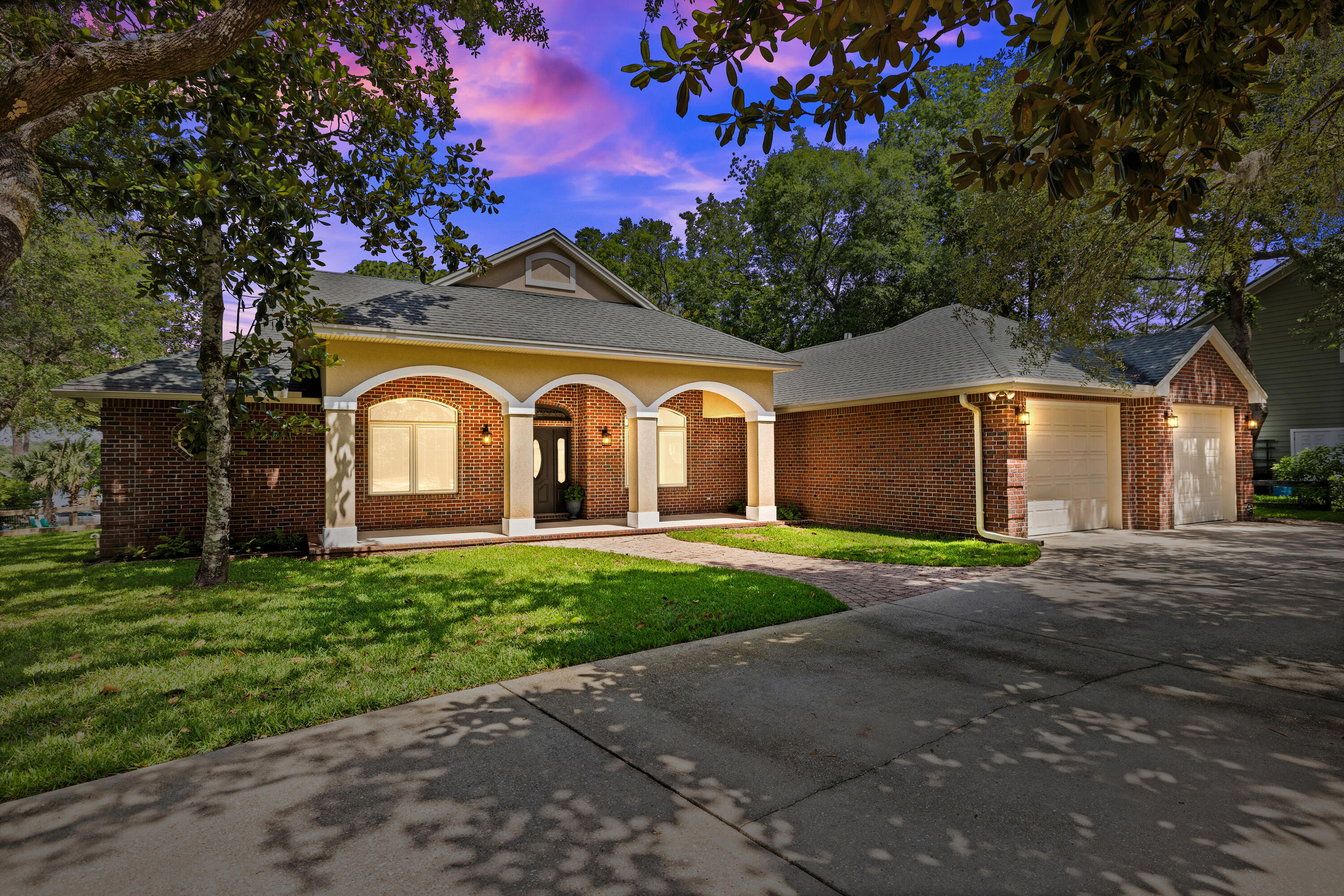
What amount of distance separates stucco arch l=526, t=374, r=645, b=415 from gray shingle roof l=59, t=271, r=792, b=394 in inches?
29.9

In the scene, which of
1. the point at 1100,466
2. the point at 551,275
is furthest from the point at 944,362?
the point at 551,275

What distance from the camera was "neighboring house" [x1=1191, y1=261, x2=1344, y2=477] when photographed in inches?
814

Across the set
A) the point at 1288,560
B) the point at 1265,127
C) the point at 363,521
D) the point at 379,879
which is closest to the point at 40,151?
the point at 363,521

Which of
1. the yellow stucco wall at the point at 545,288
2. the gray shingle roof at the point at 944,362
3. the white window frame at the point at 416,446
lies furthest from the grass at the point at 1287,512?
the white window frame at the point at 416,446

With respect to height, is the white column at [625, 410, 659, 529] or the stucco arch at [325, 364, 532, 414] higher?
the stucco arch at [325, 364, 532, 414]

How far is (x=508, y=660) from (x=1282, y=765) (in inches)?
193

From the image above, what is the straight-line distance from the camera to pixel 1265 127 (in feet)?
27.4

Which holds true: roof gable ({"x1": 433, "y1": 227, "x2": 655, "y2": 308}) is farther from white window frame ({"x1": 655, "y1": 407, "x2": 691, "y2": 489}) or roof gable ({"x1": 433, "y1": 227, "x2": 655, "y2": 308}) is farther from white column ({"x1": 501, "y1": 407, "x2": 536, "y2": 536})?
white column ({"x1": 501, "y1": 407, "x2": 536, "y2": 536})

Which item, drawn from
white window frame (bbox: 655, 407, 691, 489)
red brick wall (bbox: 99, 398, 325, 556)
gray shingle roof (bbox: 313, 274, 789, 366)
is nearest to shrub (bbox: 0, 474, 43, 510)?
red brick wall (bbox: 99, 398, 325, 556)

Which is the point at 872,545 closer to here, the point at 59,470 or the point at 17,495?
the point at 59,470

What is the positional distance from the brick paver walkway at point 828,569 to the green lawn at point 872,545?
0.30m

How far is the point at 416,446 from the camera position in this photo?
13.7 m

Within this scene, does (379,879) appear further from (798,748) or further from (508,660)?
(508,660)

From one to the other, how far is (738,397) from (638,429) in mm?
2729
